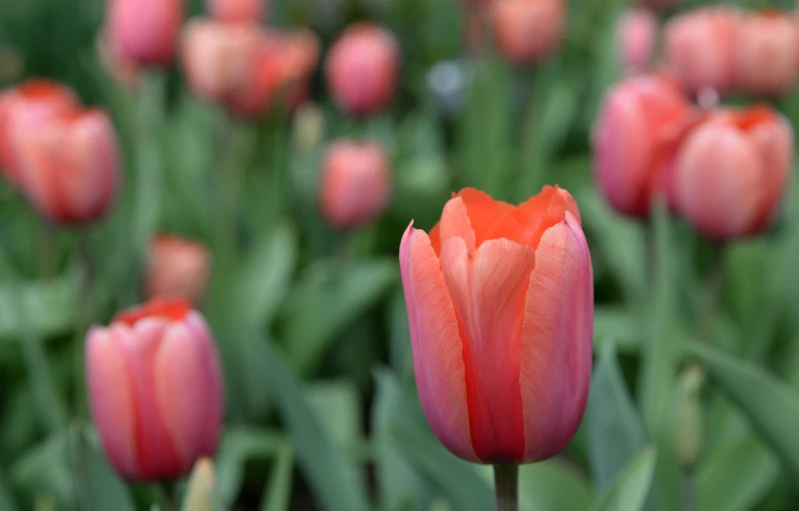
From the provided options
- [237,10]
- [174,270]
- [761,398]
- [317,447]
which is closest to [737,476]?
[761,398]

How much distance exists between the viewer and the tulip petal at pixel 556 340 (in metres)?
0.44

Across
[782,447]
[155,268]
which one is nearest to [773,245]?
[782,447]

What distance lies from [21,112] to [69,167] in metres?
0.26

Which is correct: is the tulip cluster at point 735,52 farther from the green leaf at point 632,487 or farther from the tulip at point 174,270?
the green leaf at point 632,487

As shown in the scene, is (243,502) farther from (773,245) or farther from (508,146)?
(508,146)

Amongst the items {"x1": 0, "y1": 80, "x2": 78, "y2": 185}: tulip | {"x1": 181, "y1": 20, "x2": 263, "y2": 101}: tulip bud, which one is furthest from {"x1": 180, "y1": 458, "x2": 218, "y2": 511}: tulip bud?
{"x1": 181, "y1": 20, "x2": 263, "y2": 101}: tulip bud

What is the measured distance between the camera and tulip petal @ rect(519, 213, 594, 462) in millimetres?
440

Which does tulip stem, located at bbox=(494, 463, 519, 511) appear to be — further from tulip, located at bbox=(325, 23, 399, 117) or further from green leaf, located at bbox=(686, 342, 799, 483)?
tulip, located at bbox=(325, 23, 399, 117)

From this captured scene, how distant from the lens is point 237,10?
1.93 metres

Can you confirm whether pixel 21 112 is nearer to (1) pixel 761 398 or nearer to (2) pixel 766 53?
(1) pixel 761 398

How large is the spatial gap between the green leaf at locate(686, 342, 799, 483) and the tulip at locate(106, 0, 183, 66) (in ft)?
3.99

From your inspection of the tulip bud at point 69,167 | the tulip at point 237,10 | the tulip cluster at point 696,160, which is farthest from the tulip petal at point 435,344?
the tulip at point 237,10

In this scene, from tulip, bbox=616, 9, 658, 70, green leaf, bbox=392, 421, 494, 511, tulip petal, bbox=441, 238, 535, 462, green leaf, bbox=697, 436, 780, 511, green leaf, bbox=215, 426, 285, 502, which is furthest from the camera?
tulip, bbox=616, 9, 658, 70

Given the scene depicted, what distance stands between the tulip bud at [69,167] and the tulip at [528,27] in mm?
1027
